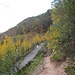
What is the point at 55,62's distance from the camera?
78.4 feet

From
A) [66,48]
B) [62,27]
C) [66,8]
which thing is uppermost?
[66,8]

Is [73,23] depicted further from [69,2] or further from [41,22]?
[41,22]

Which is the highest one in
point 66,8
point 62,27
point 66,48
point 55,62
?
point 66,8

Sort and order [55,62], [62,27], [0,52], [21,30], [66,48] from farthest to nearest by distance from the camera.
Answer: [21,30] < [0,52] < [55,62] < [66,48] < [62,27]

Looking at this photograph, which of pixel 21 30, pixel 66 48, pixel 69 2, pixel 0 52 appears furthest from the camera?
pixel 21 30

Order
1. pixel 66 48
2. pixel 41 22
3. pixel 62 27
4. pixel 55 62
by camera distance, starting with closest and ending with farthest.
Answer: pixel 62 27, pixel 66 48, pixel 55 62, pixel 41 22

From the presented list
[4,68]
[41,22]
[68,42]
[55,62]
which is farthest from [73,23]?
[41,22]

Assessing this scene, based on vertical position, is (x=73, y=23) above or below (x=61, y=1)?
below

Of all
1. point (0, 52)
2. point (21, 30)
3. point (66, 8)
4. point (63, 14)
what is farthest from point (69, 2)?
point (21, 30)

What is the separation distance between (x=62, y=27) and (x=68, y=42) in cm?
174

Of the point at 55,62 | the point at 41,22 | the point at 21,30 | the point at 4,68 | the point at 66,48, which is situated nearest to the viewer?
the point at 66,48

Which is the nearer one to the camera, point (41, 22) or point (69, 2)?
point (69, 2)

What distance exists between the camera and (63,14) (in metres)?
16.7

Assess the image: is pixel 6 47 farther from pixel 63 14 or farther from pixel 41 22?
pixel 41 22
